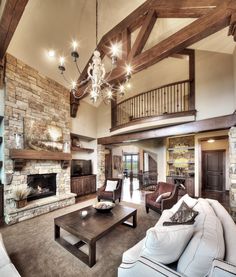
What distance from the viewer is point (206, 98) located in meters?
4.11

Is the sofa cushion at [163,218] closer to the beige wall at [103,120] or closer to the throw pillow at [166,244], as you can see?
the throw pillow at [166,244]

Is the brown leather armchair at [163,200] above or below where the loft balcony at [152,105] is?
below

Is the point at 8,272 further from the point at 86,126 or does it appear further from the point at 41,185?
the point at 86,126

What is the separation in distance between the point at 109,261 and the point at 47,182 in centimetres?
336

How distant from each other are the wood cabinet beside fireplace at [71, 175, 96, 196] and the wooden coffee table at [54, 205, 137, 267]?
9.01 feet

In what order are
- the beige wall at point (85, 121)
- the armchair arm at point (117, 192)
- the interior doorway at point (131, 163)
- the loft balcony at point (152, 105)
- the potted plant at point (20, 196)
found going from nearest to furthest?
the potted plant at point (20, 196) → the armchair arm at point (117, 192) → the loft balcony at point (152, 105) → the beige wall at point (85, 121) → the interior doorway at point (131, 163)

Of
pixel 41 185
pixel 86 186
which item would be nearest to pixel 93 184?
pixel 86 186

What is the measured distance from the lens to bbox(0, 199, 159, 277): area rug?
78.5 inches

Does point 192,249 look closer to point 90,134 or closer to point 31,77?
point 31,77

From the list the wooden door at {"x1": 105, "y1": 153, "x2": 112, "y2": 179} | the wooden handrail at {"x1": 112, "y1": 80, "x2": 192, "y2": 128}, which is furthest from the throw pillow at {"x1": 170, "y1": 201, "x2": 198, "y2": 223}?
the wooden door at {"x1": 105, "y1": 153, "x2": 112, "y2": 179}

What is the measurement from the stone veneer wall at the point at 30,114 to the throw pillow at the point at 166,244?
342cm

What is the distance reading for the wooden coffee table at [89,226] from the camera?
210 centimetres

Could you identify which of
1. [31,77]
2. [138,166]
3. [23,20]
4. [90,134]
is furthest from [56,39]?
[138,166]

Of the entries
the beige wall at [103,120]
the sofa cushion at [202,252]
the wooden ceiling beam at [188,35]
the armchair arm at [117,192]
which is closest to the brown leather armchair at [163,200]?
the armchair arm at [117,192]
